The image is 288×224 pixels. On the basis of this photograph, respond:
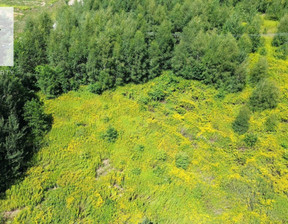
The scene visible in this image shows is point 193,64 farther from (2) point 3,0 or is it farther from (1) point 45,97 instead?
(2) point 3,0

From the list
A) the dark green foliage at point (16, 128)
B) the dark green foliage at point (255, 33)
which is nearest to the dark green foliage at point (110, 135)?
the dark green foliage at point (16, 128)

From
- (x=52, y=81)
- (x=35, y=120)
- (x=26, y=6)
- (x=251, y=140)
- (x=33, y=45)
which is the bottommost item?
(x=251, y=140)

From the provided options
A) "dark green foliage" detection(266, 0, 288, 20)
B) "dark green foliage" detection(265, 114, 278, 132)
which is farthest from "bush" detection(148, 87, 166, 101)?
"dark green foliage" detection(266, 0, 288, 20)

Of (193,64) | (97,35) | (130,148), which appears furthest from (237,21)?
(130,148)

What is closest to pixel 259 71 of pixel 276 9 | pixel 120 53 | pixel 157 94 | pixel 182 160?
pixel 157 94

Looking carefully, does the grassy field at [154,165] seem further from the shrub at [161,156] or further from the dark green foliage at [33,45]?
the dark green foliage at [33,45]

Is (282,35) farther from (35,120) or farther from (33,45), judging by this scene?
(35,120)

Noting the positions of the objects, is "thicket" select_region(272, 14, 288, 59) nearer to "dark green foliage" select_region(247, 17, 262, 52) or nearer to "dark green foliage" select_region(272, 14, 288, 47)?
"dark green foliage" select_region(272, 14, 288, 47)
